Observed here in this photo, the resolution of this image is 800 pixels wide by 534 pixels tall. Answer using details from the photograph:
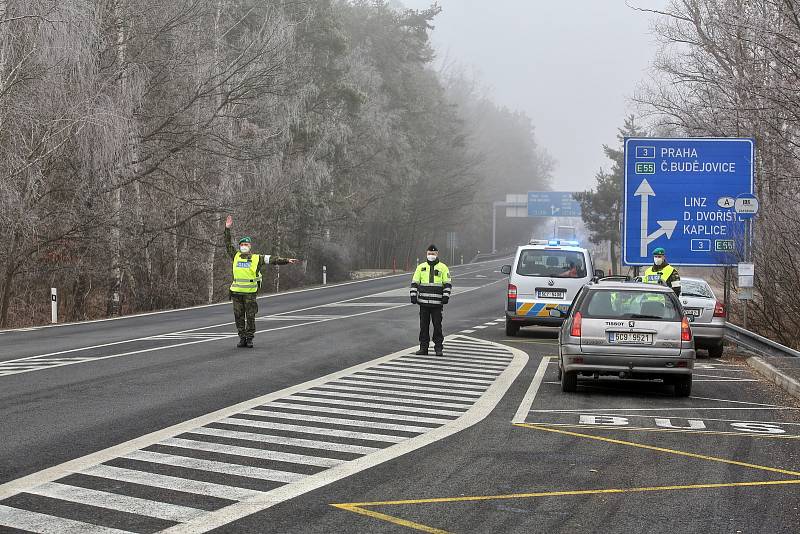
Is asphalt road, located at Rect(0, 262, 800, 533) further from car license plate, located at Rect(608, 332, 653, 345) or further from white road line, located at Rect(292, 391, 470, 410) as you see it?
car license plate, located at Rect(608, 332, 653, 345)

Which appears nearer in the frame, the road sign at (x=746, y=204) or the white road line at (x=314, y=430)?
the white road line at (x=314, y=430)

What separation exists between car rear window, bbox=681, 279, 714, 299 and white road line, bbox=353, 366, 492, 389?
6856 millimetres

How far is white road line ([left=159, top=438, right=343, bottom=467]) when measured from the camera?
8898 millimetres

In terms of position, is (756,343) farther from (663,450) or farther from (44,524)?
(44,524)

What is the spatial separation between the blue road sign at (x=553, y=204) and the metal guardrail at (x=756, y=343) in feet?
295

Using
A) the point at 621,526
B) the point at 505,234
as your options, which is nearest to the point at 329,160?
the point at 621,526

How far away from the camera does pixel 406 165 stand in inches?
3000

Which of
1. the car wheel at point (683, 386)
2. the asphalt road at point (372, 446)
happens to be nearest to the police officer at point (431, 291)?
the asphalt road at point (372, 446)

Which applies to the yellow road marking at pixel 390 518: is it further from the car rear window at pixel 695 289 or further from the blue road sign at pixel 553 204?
the blue road sign at pixel 553 204

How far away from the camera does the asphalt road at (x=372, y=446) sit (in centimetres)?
705

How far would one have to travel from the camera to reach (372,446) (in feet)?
31.8

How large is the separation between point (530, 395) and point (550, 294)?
415 inches

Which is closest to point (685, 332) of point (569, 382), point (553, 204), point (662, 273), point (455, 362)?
point (569, 382)

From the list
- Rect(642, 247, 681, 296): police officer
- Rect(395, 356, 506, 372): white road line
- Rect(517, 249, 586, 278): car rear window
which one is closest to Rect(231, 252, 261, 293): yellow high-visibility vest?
Rect(395, 356, 506, 372): white road line
